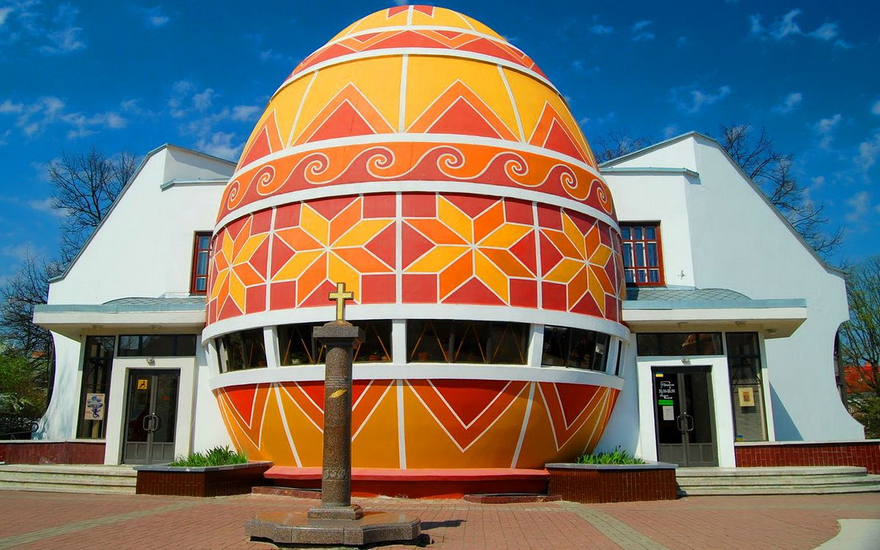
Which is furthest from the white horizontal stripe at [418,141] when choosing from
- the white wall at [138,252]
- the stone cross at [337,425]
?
the white wall at [138,252]

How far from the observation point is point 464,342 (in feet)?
44.9

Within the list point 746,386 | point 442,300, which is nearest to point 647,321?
point 746,386

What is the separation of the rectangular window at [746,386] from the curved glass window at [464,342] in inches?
282

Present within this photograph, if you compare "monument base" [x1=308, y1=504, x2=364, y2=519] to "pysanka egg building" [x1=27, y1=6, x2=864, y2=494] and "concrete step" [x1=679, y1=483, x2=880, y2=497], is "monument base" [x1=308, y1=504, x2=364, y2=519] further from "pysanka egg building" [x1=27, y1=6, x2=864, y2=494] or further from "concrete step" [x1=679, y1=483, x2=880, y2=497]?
"concrete step" [x1=679, y1=483, x2=880, y2=497]

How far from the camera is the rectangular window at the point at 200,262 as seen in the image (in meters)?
20.8

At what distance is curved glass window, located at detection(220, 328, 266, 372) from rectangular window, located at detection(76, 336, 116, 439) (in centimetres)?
552

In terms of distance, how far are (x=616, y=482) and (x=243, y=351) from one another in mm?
8106

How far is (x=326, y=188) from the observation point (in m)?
14.7

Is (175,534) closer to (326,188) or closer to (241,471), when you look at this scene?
(241,471)

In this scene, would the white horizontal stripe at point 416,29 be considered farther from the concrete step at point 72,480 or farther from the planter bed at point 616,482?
the concrete step at point 72,480

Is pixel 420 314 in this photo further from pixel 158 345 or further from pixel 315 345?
pixel 158 345

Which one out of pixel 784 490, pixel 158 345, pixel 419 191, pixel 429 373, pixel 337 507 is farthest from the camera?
pixel 158 345

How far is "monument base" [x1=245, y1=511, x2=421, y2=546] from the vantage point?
8.33 meters

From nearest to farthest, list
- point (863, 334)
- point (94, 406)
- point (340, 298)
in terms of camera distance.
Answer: point (340, 298), point (94, 406), point (863, 334)
